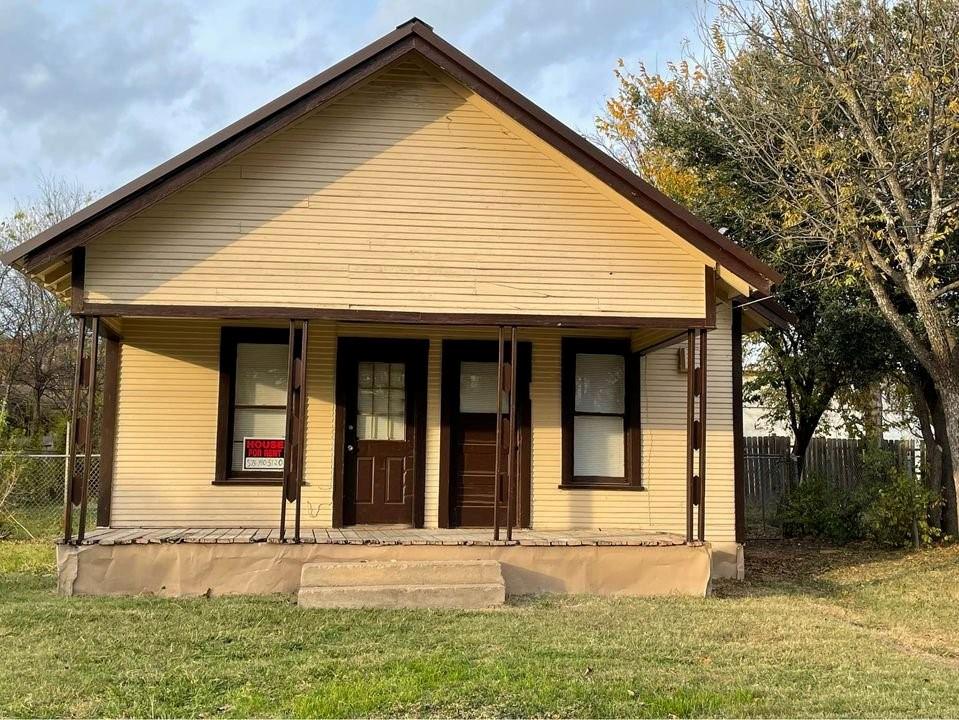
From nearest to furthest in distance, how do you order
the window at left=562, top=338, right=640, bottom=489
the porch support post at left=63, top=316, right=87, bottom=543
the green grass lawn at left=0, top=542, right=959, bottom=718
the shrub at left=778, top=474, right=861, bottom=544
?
1. the green grass lawn at left=0, top=542, right=959, bottom=718
2. the porch support post at left=63, top=316, right=87, bottom=543
3. the window at left=562, top=338, right=640, bottom=489
4. the shrub at left=778, top=474, right=861, bottom=544

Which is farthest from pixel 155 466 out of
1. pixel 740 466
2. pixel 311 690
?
pixel 740 466

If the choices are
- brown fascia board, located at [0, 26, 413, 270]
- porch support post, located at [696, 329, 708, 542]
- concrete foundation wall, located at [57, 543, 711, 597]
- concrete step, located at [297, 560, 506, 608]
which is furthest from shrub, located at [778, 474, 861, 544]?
brown fascia board, located at [0, 26, 413, 270]

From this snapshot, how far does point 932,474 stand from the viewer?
13336 millimetres

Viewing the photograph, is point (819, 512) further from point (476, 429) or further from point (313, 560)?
point (313, 560)

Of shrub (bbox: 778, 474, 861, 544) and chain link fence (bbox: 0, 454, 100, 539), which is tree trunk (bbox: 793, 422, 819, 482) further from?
chain link fence (bbox: 0, 454, 100, 539)

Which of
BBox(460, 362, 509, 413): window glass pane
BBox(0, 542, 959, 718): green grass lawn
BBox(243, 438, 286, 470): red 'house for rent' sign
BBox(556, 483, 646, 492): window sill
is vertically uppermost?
BBox(460, 362, 509, 413): window glass pane

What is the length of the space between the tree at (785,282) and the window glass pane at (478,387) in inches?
192

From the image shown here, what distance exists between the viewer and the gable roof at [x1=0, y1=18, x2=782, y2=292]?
26.0 ft

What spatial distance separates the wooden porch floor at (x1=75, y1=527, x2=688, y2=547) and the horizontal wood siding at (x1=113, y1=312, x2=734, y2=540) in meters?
0.42

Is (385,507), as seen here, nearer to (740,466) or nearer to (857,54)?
(740,466)

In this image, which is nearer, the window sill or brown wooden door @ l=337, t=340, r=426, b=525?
brown wooden door @ l=337, t=340, r=426, b=525

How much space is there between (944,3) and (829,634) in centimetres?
787

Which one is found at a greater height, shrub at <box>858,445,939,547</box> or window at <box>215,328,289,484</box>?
window at <box>215,328,289,484</box>

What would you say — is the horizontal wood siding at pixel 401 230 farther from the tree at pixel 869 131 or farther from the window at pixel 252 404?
the tree at pixel 869 131
